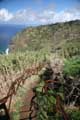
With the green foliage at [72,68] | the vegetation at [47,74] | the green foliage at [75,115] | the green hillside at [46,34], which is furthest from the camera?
the green hillside at [46,34]

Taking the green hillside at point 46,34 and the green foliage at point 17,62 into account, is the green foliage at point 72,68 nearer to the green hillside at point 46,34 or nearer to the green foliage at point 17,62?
the green foliage at point 17,62

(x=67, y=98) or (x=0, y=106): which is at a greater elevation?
(x=0, y=106)

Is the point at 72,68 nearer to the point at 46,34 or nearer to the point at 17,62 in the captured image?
the point at 17,62

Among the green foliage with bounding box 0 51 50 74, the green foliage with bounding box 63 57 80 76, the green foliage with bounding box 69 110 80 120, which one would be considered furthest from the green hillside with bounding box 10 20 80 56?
the green foliage with bounding box 69 110 80 120

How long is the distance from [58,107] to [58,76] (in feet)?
43.3

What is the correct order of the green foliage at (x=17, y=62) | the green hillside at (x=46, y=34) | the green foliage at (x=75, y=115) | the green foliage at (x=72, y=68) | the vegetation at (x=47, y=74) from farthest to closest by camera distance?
1. the green hillside at (x=46, y=34)
2. the green foliage at (x=17, y=62)
3. the green foliage at (x=72, y=68)
4. the green foliage at (x=75, y=115)
5. the vegetation at (x=47, y=74)

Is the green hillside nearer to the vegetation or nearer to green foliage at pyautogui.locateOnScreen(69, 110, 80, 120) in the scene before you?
the vegetation

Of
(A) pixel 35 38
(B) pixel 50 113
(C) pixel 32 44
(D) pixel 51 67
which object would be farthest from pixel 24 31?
(B) pixel 50 113

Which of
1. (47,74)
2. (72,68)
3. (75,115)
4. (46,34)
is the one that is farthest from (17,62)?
(46,34)

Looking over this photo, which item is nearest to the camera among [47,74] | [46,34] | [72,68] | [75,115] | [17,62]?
[75,115]

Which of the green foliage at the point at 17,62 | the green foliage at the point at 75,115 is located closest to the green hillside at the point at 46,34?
the green foliage at the point at 17,62

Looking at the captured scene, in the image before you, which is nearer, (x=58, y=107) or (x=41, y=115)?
(x=58, y=107)

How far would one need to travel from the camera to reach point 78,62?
1596 centimetres

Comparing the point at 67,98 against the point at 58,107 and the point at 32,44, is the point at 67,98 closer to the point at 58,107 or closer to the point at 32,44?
the point at 58,107
